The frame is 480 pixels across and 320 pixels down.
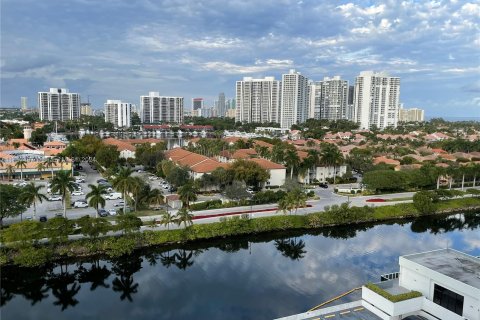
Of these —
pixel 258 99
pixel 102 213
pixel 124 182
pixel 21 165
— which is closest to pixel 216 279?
pixel 124 182

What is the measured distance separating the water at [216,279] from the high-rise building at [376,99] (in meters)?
121

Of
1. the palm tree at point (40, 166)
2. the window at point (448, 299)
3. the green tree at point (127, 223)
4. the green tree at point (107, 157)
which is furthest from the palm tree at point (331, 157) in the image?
the palm tree at point (40, 166)

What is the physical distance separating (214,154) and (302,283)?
158ft

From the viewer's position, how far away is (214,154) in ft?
238

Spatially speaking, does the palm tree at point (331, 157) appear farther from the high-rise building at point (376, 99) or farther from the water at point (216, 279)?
the high-rise building at point (376, 99)

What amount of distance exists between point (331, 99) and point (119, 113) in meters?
88.2

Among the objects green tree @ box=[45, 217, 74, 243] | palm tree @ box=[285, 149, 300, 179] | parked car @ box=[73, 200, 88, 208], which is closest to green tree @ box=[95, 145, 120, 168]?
parked car @ box=[73, 200, 88, 208]

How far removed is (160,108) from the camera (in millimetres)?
179875

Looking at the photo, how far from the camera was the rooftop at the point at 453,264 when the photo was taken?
1744cm

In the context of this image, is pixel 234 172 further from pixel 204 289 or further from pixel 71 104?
pixel 71 104

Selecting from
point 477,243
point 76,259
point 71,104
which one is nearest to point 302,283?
point 76,259

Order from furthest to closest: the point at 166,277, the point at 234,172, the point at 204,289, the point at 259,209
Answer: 1. the point at 234,172
2. the point at 259,209
3. the point at 166,277
4. the point at 204,289

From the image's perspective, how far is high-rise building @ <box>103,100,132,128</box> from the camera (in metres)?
160

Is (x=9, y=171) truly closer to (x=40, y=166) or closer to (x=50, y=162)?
(x=40, y=166)
